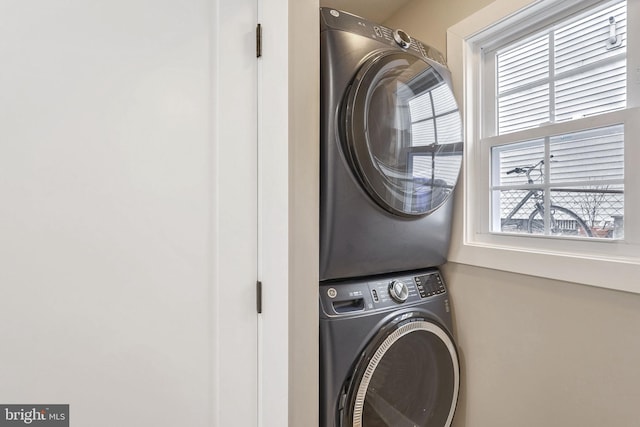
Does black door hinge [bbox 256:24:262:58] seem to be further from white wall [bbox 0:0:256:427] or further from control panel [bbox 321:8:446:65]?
control panel [bbox 321:8:446:65]

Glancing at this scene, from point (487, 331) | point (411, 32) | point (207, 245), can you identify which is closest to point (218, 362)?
point (207, 245)

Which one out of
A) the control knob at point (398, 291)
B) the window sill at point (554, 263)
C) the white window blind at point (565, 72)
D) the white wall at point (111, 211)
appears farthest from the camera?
the control knob at point (398, 291)

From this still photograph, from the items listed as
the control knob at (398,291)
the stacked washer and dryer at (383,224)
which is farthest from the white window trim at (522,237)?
the control knob at (398,291)

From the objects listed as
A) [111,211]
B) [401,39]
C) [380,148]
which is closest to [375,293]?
[380,148]

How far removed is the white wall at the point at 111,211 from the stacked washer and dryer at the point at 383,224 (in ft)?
1.00

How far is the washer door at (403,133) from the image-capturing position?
1020 mm

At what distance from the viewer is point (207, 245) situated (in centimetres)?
92

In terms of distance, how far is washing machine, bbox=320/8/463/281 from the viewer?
1000mm

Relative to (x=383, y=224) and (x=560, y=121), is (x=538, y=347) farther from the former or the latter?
(x=560, y=121)

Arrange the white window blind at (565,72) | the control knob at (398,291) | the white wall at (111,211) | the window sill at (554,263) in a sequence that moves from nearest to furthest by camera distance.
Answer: the white wall at (111,211)
the window sill at (554,263)
the white window blind at (565,72)
the control knob at (398,291)

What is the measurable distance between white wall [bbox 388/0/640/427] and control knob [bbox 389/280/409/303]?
1.16 feet

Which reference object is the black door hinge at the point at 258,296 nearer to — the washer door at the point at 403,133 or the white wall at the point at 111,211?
the white wall at the point at 111,211

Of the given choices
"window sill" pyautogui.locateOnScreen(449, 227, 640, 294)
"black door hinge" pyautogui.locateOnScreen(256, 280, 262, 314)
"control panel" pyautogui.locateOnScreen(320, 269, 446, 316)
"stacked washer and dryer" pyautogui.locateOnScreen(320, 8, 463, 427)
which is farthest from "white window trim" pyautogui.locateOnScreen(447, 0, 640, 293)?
"black door hinge" pyautogui.locateOnScreen(256, 280, 262, 314)

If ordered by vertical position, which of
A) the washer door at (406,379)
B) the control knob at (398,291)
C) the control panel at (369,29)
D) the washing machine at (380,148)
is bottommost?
the washer door at (406,379)
